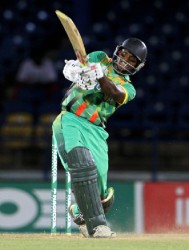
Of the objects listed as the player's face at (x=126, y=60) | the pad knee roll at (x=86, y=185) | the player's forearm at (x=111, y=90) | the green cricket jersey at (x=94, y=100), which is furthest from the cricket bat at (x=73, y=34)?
the pad knee roll at (x=86, y=185)

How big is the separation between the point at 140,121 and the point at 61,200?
272cm

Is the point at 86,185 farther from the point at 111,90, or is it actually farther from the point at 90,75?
the point at 90,75

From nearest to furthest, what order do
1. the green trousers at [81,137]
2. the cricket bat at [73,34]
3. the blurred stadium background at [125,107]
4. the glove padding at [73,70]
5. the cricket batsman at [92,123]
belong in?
the cricket bat at [73,34], the glove padding at [73,70], the cricket batsman at [92,123], the green trousers at [81,137], the blurred stadium background at [125,107]

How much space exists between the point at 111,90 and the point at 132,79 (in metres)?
7.57

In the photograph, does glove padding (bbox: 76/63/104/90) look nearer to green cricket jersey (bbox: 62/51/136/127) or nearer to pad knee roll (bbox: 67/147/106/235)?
green cricket jersey (bbox: 62/51/136/127)

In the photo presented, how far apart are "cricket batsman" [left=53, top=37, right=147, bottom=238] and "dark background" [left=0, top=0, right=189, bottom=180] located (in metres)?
4.00

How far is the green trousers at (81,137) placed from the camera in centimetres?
754

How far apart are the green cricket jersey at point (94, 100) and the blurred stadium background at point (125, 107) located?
3.97 meters

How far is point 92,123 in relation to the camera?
7.64 m

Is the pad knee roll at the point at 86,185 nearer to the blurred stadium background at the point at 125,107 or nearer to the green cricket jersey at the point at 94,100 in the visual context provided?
the green cricket jersey at the point at 94,100

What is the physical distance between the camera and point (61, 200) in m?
11.4

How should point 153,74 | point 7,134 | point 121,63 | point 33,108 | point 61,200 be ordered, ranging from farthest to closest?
1. point 153,74
2. point 33,108
3. point 7,134
4. point 61,200
5. point 121,63

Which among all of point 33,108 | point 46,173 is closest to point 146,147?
point 46,173

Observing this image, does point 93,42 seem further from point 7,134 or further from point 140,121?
point 7,134
